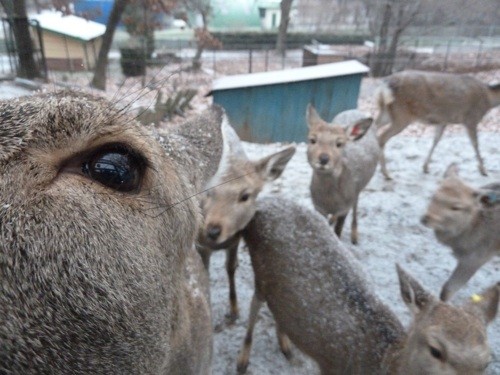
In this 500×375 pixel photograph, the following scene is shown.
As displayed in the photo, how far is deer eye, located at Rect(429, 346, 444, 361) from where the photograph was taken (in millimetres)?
2490

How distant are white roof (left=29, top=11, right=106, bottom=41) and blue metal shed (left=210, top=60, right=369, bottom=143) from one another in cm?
357


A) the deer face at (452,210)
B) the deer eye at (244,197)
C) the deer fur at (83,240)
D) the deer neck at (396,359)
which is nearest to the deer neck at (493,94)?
the deer face at (452,210)

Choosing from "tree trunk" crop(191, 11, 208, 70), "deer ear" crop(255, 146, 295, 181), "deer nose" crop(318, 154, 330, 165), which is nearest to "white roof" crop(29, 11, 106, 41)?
"tree trunk" crop(191, 11, 208, 70)

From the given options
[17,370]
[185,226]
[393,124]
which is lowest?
[393,124]

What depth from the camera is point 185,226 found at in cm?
164

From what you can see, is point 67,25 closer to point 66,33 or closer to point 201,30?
point 66,33

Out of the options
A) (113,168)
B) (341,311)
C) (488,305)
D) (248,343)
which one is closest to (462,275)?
(488,305)

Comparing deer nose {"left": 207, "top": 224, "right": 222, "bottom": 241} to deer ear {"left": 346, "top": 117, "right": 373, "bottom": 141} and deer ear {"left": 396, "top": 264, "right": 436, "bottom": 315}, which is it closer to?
deer ear {"left": 396, "top": 264, "right": 436, "bottom": 315}

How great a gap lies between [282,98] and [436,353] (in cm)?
761

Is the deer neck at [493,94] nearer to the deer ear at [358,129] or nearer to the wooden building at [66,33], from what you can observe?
the deer ear at [358,129]

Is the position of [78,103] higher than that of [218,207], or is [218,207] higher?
[78,103]

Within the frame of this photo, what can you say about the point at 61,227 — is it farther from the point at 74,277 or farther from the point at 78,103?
the point at 78,103

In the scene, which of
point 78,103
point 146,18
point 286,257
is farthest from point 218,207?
point 146,18

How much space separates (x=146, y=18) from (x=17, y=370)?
552 inches
